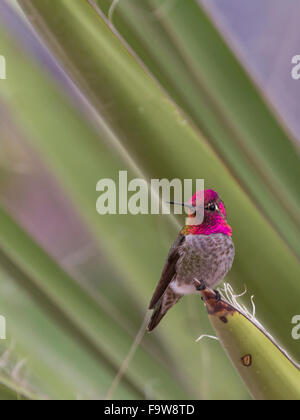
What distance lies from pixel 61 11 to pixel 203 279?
0.27 meters

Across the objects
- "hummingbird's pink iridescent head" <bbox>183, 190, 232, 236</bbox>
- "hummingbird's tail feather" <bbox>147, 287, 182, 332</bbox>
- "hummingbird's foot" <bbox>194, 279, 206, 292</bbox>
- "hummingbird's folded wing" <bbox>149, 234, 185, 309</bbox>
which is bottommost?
"hummingbird's tail feather" <bbox>147, 287, 182, 332</bbox>

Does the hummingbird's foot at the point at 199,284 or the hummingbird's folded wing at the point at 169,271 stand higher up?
the hummingbird's folded wing at the point at 169,271

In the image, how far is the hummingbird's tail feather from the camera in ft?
1.69

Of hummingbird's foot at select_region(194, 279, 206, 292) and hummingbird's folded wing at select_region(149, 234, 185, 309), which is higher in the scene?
hummingbird's folded wing at select_region(149, 234, 185, 309)

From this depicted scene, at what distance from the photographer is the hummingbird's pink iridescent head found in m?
0.48

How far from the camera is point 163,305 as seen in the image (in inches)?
20.4

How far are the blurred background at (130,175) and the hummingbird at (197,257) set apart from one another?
13 mm

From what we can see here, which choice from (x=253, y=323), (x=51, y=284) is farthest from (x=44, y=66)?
(x=253, y=323)

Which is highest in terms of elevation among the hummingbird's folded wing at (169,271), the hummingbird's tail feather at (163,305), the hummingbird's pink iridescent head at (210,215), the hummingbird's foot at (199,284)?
the hummingbird's pink iridescent head at (210,215)

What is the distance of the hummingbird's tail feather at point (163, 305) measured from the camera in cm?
52

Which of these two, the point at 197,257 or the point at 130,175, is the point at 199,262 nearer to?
the point at 197,257

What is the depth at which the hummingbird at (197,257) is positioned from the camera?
1.58ft

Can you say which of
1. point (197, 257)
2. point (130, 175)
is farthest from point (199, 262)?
point (130, 175)
